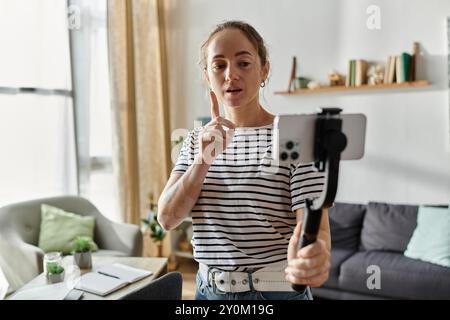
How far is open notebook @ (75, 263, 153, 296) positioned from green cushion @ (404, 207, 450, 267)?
104 cm

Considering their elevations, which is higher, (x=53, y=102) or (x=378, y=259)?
(x=53, y=102)

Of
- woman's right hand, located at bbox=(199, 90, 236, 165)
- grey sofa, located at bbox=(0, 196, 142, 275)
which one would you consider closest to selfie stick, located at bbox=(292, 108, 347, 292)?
woman's right hand, located at bbox=(199, 90, 236, 165)

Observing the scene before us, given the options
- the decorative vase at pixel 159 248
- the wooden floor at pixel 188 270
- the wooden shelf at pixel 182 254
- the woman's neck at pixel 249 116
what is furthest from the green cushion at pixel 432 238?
the woman's neck at pixel 249 116

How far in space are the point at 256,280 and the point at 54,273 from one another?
38.6 inches

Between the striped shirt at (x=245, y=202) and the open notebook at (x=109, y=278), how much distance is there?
81 centimetres

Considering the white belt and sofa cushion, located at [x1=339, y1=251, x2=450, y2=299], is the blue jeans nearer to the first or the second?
the white belt

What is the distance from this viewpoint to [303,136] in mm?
350

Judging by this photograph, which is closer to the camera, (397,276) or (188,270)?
(397,276)

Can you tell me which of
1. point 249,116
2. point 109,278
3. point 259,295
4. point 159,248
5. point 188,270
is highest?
point 249,116

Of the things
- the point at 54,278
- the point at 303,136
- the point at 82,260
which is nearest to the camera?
Result: the point at 303,136

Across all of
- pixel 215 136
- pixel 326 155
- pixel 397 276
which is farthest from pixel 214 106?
pixel 397 276

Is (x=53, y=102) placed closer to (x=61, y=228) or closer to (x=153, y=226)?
(x=61, y=228)

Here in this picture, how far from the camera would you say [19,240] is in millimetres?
1701

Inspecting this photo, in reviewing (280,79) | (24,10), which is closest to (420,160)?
(280,79)
